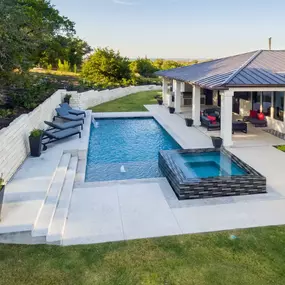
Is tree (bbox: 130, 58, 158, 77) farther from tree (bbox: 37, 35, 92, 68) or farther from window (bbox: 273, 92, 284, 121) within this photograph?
window (bbox: 273, 92, 284, 121)

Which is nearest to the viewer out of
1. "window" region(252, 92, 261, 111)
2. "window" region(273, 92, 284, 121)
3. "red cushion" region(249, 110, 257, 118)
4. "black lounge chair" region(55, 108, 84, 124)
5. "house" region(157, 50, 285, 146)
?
"house" region(157, 50, 285, 146)

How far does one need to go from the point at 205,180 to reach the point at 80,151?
600 centimetres

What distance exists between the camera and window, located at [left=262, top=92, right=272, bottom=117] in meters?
17.0

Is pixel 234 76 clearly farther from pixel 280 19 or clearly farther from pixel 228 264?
pixel 280 19

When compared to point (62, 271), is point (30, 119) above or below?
above

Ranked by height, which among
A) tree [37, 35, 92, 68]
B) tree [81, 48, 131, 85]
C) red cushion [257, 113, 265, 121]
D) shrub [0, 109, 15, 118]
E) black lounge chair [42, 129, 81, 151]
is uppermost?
tree [37, 35, 92, 68]

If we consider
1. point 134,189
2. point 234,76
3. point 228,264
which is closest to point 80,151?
point 134,189

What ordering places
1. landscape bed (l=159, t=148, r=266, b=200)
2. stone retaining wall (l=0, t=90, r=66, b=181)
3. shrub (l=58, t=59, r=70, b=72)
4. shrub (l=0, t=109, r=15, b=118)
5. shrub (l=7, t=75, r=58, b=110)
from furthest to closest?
shrub (l=58, t=59, r=70, b=72)
shrub (l=7, t=75, r=58, b=110)
shrub (l=0, t=109, r=15, b=118)
stone retaining wall (l=0, t=90, r=66, b=181)
landscape bed (l=159, t=148, r=266, b=200)

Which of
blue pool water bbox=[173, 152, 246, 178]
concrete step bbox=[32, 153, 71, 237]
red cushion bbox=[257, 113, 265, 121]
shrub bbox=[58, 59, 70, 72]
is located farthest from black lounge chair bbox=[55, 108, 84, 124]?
shrub bbox=[58, 59, 70, 72]

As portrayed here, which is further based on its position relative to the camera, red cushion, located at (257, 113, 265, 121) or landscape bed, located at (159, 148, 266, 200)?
red cushion, located at (257, 113, 265, 121)

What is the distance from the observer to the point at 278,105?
1623 cm

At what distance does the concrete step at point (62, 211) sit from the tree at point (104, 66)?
1117 inches

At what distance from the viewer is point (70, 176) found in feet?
33.0

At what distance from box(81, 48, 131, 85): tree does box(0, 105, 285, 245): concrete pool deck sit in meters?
28.4
